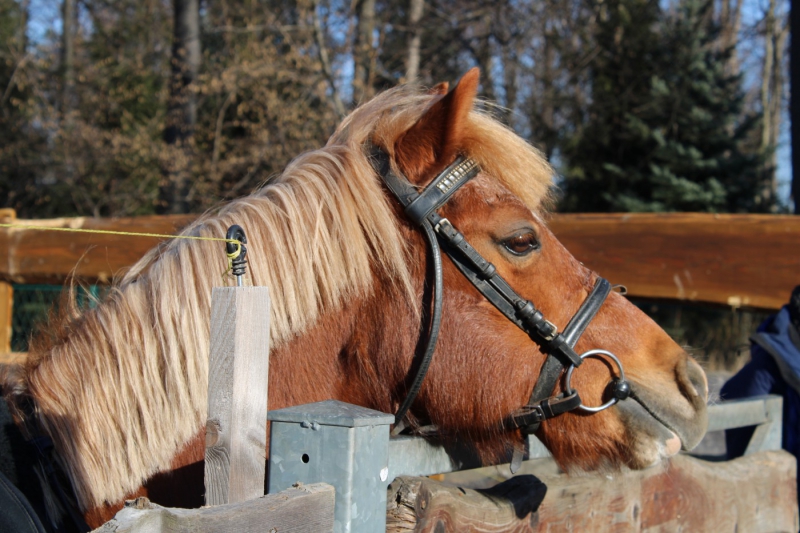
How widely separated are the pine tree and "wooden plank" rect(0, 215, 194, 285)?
9130 mm

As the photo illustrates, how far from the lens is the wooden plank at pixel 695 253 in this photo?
3.16 metres

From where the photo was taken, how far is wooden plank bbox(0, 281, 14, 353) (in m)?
4.62

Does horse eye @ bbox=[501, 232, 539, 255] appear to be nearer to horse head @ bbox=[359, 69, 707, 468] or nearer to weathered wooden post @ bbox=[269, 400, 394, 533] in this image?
horse head @ bbox=[359, 69, 707, 468]

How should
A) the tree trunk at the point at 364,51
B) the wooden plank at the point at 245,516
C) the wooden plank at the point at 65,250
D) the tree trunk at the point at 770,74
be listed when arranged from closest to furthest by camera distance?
1. the wooden plank at the point at 245,516
2. the wooden plank at the point at 65,250
3. the tree trunk at the point at 364,51
4. the tree trunk at the point at 770,74

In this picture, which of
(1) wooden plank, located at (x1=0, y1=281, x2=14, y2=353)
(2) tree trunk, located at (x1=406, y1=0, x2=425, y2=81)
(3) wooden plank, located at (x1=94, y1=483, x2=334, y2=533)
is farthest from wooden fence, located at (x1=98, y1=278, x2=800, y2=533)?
(2) tree trunk, located at (x1=406, y1=0, x2=425, y2=81)

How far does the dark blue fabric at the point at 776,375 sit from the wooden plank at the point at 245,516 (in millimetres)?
2557

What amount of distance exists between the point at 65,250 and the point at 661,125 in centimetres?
1076

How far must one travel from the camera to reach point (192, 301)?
4.93 ft

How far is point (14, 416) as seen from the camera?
1527 mm

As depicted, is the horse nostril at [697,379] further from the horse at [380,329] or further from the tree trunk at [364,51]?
the tree trunk at [364,51]

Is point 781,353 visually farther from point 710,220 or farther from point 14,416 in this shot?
point 14,416

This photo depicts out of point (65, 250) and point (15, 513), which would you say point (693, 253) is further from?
point (65, 250)

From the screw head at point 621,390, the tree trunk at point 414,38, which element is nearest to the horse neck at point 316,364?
the screw head at point 621,390

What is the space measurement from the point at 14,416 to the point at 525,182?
1389 millimetres
